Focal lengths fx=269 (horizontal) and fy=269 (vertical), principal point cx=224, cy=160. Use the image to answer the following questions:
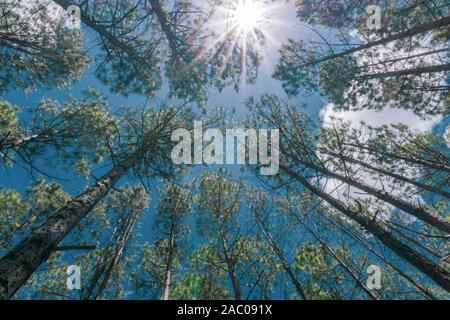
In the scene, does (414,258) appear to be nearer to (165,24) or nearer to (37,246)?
(37,246)

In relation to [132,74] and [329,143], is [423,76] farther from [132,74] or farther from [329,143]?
[132,74]

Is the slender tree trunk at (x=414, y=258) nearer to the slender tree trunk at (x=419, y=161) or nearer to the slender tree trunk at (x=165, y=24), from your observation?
the slender tree trunk at (x=419, y=161)

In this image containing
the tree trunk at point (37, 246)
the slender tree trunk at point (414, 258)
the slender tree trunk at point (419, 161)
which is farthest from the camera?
the slender tree trunk at point (419, 161)

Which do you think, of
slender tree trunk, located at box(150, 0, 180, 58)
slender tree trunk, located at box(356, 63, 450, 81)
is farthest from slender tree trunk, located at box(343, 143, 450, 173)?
slender tree trunk, located at box(150, 0, 180, 58)

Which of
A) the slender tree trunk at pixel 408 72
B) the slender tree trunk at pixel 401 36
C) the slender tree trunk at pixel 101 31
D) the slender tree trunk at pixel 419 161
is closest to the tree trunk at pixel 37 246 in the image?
the slender tree trunk at pixel 101 31

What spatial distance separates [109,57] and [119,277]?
8443 millimetres

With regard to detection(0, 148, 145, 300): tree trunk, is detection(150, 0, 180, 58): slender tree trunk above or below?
above

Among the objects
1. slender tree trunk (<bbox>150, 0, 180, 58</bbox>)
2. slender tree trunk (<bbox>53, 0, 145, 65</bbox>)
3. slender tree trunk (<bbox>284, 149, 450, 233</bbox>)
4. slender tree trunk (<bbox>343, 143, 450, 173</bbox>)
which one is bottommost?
slender tree trunk (<bbox>284, 149, 450, 233</bbox>)

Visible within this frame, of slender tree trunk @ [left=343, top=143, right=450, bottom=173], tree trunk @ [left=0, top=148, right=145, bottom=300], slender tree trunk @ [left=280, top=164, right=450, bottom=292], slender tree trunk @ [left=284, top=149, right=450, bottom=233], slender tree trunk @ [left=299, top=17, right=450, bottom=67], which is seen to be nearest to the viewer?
tree trunk @ [left=0, top=148, right=145, bottom=300]

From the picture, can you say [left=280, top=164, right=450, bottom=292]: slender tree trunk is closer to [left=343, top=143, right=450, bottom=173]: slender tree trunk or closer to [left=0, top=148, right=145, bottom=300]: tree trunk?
[left=343, top=143, right=450, bottom=173]: slender tree trunk

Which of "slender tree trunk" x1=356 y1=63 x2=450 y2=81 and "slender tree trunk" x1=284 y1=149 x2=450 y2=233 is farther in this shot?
"slender tree trunk" x1=356 y1=63 x2=450 y2=81

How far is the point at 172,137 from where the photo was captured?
278 inches
